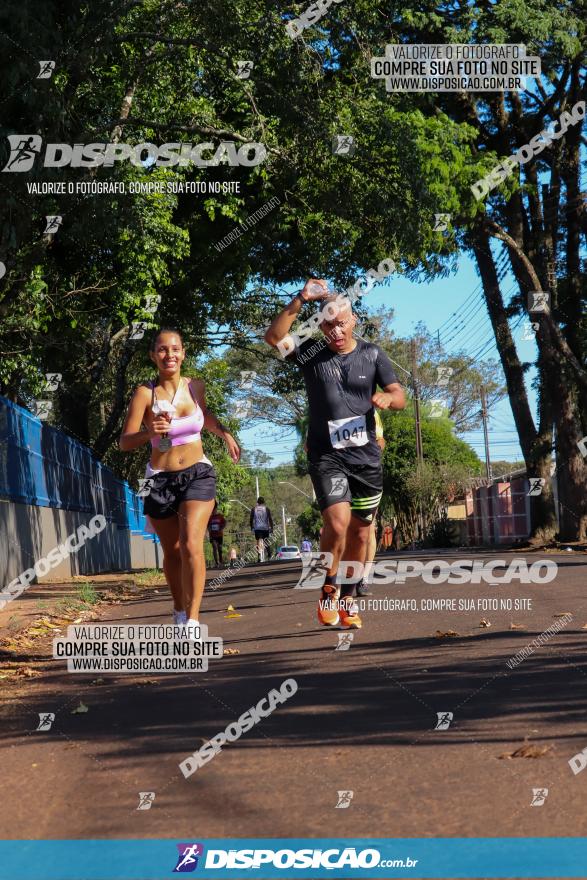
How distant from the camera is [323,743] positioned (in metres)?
4.61

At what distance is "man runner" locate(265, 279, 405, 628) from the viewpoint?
761cm

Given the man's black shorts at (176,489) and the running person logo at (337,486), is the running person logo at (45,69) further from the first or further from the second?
the running person logo at (337,486)

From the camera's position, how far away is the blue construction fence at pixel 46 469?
15805 millimetres

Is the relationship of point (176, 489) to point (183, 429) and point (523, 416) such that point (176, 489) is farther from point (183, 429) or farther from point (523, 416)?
point (523, 416)

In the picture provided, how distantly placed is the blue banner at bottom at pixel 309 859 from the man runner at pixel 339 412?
434 cm

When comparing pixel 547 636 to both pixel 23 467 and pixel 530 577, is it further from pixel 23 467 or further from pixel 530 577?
pixel 23 467

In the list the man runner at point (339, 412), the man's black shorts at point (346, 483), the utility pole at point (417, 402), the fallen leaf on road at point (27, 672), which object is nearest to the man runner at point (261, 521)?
the utility pole at point (417, 402)

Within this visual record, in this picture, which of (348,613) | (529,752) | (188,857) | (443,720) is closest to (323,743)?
(443,720)

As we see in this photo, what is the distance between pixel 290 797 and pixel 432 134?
15277 mm

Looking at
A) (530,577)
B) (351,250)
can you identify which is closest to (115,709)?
(530,577)

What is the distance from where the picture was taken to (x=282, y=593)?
1352 centimetres

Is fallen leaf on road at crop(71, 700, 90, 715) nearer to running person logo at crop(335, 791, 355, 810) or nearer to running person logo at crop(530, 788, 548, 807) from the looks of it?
running person logo at crop(335, 791, 355, 810)

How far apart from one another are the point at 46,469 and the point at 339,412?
500 inches

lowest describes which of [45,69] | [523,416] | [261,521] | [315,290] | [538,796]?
[538,796]
